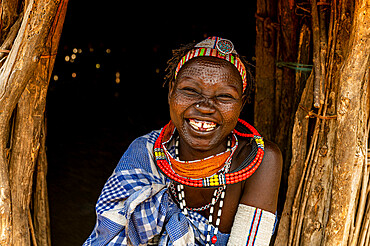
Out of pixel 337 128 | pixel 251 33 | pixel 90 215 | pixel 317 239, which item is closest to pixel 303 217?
pixel 317 239

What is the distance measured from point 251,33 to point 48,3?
9.60 ft

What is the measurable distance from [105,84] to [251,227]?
4338 millimetres

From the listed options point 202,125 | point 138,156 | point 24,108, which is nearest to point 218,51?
point 202,125

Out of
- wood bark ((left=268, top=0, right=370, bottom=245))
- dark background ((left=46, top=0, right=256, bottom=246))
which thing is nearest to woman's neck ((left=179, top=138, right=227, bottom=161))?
wood bark ((left=268, top=0, right=370, bottom=245))

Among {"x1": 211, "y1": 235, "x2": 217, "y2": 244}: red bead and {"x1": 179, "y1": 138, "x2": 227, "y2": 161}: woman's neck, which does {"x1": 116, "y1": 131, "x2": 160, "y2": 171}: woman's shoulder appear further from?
{"x1": 211, "y1": 235, "x2": 217, "y2": 244}: red bead

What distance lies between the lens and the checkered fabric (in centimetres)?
189

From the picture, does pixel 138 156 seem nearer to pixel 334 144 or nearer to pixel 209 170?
pixel 209 170

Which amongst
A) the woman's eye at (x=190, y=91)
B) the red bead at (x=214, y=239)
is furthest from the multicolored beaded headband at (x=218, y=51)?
the red bead at (x=214, y=239)

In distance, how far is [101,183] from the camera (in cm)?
409

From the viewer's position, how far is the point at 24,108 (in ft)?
7.45

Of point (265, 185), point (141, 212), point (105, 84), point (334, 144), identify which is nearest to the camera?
point (141, 212)

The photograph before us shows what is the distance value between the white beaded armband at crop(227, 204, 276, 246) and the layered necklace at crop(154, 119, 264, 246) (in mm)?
115

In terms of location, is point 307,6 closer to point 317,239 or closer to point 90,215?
point 317,239

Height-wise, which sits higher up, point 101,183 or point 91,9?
point 91,9
